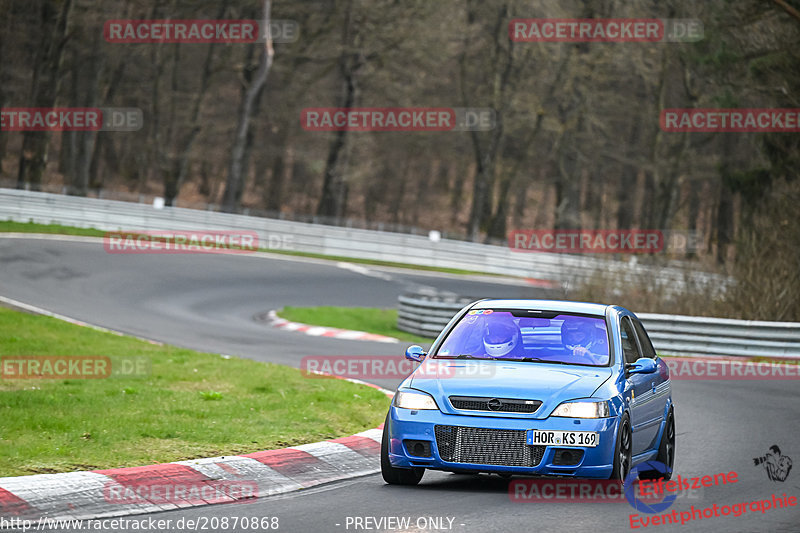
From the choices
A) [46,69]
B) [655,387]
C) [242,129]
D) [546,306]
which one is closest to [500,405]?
[546,306]

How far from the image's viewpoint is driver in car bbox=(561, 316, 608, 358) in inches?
358

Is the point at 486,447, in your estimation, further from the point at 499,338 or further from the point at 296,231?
the point at 296,231

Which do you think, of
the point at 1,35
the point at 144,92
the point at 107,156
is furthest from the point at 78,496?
the point at 107,156

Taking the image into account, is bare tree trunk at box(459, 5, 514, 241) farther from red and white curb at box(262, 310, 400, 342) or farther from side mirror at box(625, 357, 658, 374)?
side mirror at box(625, 357, 658, 374)

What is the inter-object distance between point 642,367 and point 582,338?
57 centimetres

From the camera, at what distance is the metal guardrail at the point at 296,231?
37.7 meters

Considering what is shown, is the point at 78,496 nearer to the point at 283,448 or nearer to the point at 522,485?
the point at 283,448

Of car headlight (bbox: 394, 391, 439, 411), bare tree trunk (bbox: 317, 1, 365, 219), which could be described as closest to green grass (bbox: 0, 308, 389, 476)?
car headlight (bbox: 394, 391, 439, 411)

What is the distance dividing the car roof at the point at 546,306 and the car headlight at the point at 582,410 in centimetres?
138

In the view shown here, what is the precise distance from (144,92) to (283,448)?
5501 cm

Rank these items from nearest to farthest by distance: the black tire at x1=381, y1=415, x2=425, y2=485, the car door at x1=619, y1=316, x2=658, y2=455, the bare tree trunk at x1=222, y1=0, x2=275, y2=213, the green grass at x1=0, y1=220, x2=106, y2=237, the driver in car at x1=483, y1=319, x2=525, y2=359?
the black tire at x1=381, y1=415, x2=425, y2=485, the car door at x1=619, y1=316, x2=658, y2=455, the driver in car at x1=483, y1=319, x2=525, y2=359, the green grass at x1=0, y1=220, x2=106, y2=237, the bare tree trunk at x1=222, y1=0, x2=275, y2=213

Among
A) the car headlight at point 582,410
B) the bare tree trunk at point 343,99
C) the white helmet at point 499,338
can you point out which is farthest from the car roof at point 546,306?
the bare tree trunk at point 343,99

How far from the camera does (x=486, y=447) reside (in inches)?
320

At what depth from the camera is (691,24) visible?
4459 cm
